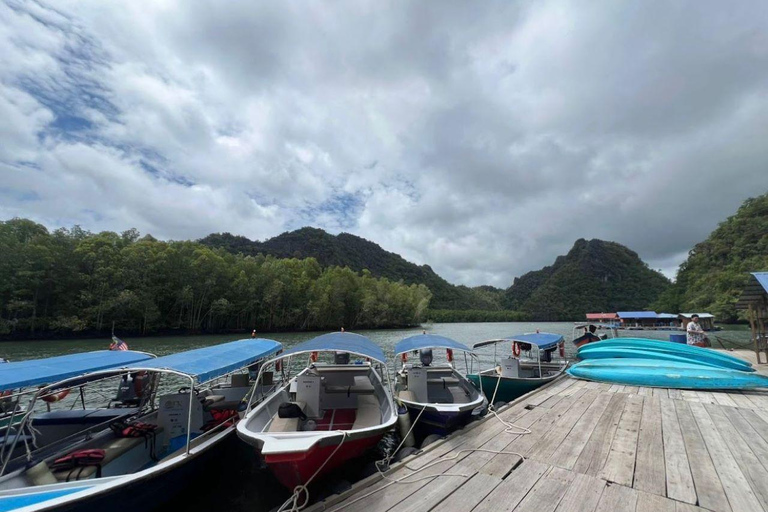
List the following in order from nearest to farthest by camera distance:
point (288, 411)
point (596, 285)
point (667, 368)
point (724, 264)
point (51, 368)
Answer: point (51, 368), point (288, 411), point (667, 368), point (724, 264), point (596, 285)

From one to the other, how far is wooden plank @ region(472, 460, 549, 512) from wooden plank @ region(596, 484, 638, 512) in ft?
2.35

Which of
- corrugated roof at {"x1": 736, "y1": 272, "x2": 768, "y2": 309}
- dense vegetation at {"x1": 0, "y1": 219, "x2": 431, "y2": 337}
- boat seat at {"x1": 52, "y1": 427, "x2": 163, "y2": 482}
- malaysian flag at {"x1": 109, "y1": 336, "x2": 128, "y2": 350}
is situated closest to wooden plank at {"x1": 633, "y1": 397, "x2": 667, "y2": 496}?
boat seat at {"x1": 52, "y1": 427, "x2": 163, "y2": 482}

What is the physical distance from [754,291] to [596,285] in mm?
124068

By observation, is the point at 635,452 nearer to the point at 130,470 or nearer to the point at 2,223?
the point at 130,470

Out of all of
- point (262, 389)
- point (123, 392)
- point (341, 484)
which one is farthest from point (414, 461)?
point (123, 392)

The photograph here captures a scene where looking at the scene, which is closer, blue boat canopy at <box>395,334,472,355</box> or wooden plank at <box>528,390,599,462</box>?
wooden plank at <box>528,390,599,462</box>

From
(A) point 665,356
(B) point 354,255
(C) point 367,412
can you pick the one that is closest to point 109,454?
(C) point 367,412

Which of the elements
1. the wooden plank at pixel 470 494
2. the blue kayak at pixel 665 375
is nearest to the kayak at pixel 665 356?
the blue kayak at pixel 665 375

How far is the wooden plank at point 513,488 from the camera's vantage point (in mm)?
3578

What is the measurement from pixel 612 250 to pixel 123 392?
16532 centimetres

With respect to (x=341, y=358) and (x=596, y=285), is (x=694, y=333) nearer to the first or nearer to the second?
(x=341, y=358)

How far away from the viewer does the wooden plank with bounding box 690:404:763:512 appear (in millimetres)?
3543

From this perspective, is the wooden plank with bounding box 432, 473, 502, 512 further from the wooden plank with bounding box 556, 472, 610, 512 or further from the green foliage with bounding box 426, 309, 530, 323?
the green foliage with bounding box 426, 309, 530, 323

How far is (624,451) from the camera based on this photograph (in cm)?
489
